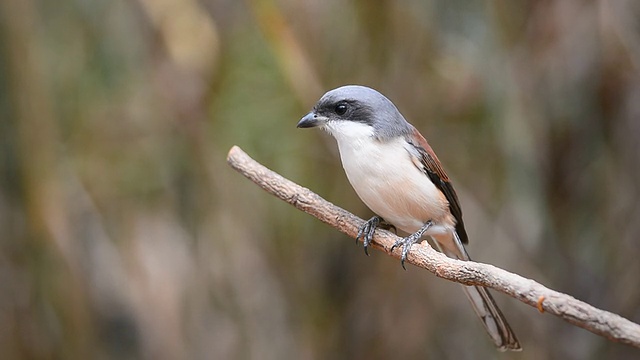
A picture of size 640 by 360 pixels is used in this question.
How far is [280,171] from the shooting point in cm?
407

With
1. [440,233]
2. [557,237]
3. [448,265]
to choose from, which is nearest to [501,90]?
[557,237]

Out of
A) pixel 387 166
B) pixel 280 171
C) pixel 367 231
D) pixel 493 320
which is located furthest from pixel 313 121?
pixel 280 171

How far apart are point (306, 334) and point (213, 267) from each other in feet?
1.92

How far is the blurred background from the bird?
108 cm

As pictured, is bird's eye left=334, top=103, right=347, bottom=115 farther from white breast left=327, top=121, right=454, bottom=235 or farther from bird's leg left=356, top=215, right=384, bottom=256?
bird's leg left=356, top=215, right=384, bottom=256

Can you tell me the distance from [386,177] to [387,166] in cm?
3

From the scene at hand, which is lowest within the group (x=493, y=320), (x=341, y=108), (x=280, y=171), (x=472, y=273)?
(x=472, y=273)

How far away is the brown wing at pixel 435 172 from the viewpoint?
2.49 metres

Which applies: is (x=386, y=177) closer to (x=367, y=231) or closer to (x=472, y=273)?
(x=367, y=231)

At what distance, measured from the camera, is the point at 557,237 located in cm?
384

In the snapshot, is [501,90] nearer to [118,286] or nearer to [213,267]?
[213,267]

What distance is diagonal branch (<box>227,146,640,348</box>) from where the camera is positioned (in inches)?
54.9

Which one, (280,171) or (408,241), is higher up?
(280,171)

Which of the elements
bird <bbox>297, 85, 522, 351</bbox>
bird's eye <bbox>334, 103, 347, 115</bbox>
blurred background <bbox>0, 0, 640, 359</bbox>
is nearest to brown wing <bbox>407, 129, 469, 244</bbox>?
bird <bbox>297, 85, 522, 351</bbox>
